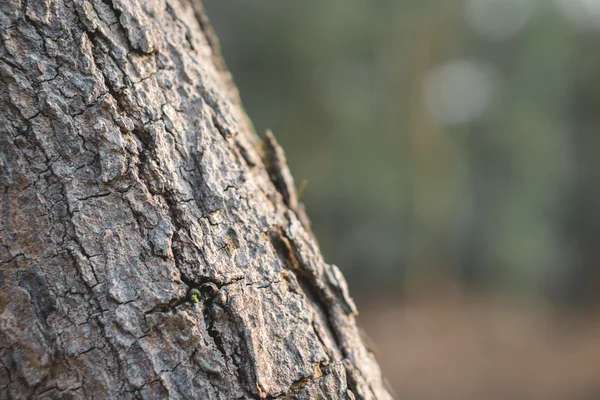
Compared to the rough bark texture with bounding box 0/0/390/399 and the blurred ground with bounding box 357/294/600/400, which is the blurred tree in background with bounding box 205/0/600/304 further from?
the rough bark texture with bounding box 0/0/390/399

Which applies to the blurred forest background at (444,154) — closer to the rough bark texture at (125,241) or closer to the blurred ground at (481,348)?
the blurred ground at (481,348)

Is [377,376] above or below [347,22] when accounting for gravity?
below

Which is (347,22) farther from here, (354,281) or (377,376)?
(377,376)

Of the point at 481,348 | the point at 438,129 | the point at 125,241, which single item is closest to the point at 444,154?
the point at 438,129

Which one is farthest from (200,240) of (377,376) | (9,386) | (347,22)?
(347,22)

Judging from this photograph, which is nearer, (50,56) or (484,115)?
(50,56)

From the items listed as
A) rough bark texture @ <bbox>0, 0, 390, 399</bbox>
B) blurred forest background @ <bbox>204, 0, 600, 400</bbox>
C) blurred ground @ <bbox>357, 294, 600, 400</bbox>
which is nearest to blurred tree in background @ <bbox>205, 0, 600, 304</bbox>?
blurred forest background @ <bbox>204, 0, 600, 400</bbox>

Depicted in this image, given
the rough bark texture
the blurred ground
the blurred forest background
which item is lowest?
the rough bark texture

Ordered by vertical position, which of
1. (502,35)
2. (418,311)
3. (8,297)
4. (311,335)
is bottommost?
(8,297)
